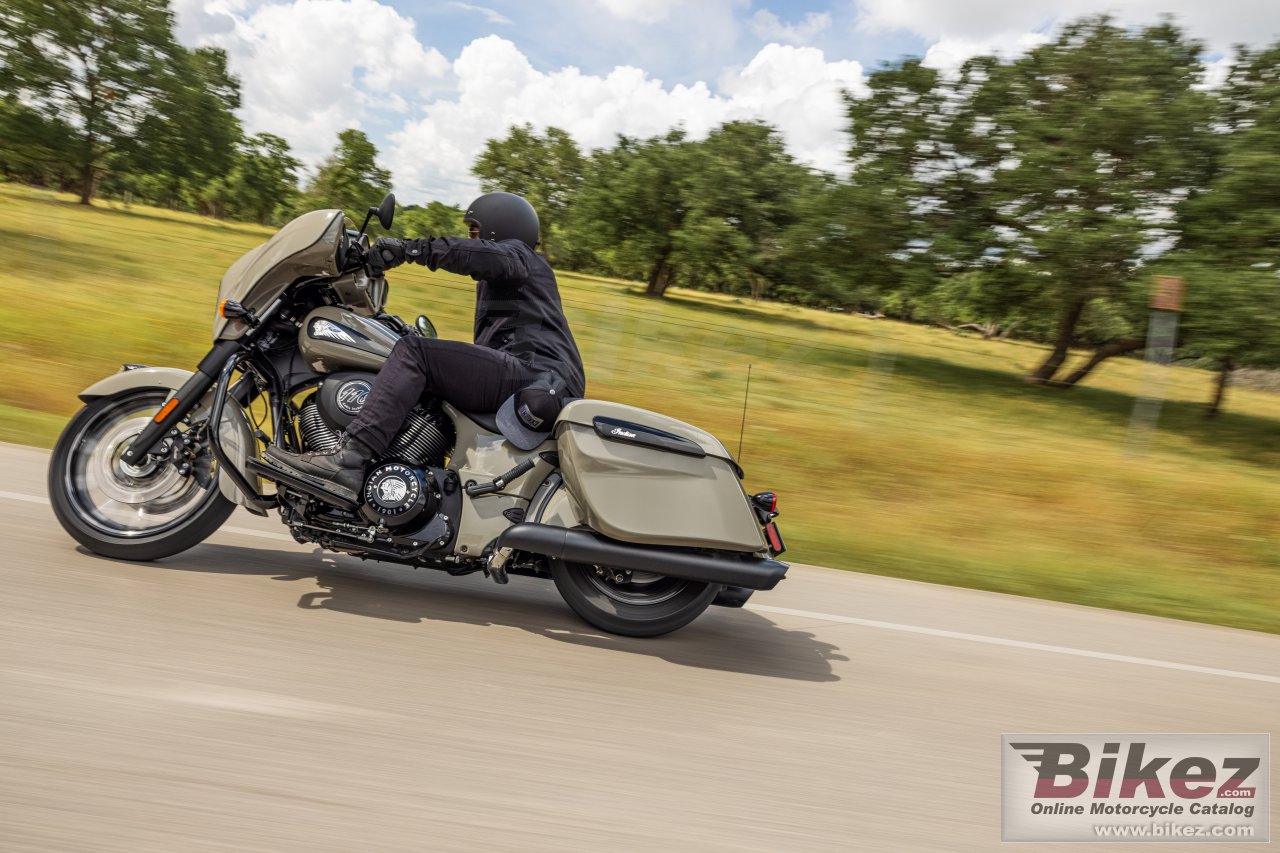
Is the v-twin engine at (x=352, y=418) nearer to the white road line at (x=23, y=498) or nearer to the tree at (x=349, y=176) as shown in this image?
the white road line at (x=23, y=498)

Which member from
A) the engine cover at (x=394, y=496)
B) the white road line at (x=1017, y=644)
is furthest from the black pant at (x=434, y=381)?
the white road line at (x=1017, y=644)

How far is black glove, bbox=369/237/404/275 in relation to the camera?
396 cm

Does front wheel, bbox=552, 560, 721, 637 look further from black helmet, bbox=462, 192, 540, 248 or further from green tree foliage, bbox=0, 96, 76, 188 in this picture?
green tree foliage, bbox=0, 96, 76, 188

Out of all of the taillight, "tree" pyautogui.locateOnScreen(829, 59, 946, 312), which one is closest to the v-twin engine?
the taillight

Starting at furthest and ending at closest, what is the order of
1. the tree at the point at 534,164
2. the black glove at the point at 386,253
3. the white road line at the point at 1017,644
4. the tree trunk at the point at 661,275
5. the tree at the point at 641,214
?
1. the tree at the point at 534,164
2. the tree at the point at 641,214
3. the tree trunk at the point at 661,275
4. the white road line at the point at 1017,644
5. the black glove at the point at 386,253

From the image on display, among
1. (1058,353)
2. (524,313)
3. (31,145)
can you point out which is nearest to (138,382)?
(524,313)

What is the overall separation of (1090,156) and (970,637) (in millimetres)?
15508

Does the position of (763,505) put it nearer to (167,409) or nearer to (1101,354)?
(167,409)

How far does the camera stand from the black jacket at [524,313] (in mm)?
4164

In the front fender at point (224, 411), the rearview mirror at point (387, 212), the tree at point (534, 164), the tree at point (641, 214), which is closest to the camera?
the rearview mirror at point (387, 212)

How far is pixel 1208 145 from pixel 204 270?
17691 millimetres

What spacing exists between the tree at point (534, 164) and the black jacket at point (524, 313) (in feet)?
166

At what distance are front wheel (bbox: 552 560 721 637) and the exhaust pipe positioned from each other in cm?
20

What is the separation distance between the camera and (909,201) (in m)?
20.3
